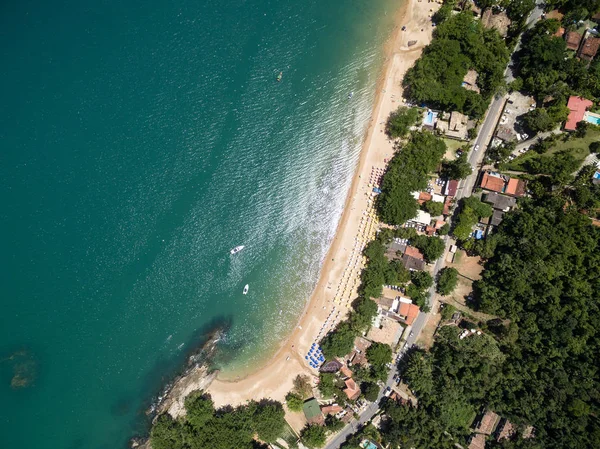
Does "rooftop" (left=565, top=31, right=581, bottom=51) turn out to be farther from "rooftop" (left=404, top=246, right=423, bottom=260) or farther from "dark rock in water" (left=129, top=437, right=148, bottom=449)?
"dark rock in water" (left=129, top=437, right=148, bottom=449)

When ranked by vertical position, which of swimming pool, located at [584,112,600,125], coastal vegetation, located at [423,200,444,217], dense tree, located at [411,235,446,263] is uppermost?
coastal vegetation, located at [423,200,444,217]

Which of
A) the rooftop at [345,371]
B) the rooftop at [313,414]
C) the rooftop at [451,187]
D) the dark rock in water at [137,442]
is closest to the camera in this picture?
the rooftop at [313,414]

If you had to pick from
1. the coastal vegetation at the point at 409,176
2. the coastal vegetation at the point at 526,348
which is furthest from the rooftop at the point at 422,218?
the coastal vegetation at the point at 526,348

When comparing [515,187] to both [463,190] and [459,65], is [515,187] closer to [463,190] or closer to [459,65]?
[463,190]

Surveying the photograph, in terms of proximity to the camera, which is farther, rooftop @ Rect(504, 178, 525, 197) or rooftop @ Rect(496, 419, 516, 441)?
rooftop @ Rect(504, 178, 525, 197)

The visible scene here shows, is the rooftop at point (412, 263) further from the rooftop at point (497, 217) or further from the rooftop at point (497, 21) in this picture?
the rooftop at point (497, 21)

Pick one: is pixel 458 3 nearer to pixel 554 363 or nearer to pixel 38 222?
pixel 554 363

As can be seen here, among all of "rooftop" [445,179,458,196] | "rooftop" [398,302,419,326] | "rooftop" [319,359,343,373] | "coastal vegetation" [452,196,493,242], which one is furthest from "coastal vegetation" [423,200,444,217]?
"rooftop" [319,359,343,373]
